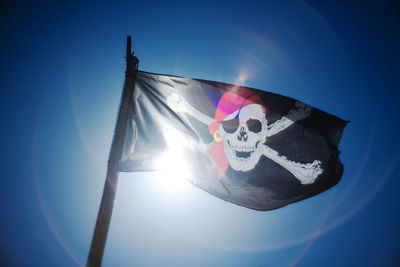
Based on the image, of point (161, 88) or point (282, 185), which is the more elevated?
point (161, 88)

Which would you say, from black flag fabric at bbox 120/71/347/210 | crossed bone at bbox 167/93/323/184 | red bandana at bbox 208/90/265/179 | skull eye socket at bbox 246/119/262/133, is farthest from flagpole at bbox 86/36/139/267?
skull eye socket at bbox 246/119/262/133

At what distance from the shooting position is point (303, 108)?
3422 mm

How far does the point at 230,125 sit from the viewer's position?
3.45 m

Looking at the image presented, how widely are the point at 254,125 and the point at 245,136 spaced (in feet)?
0.99

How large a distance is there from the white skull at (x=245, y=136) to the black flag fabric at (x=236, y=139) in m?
0.02

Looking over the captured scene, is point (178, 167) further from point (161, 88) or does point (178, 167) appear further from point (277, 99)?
point (277, 99)

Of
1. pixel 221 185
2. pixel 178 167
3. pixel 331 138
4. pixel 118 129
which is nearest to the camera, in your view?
pixel 118 129

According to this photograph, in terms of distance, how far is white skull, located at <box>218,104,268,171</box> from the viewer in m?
3.28

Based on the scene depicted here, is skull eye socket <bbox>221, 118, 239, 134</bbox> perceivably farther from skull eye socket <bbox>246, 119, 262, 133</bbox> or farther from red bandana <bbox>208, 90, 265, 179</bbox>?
skull eye socket <bbox>246, 119, 262, 133</bbox>

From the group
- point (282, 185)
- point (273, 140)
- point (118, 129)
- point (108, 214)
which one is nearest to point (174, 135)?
point (118, 129)

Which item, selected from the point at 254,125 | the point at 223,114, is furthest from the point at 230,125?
the point at 254,125

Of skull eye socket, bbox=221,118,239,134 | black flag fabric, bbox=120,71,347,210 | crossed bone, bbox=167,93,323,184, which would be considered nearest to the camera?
black flag fabric, bbox=120,71,347,210

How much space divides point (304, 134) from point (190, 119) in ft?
7.65

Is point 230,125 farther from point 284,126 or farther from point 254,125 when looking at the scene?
point 284,126
